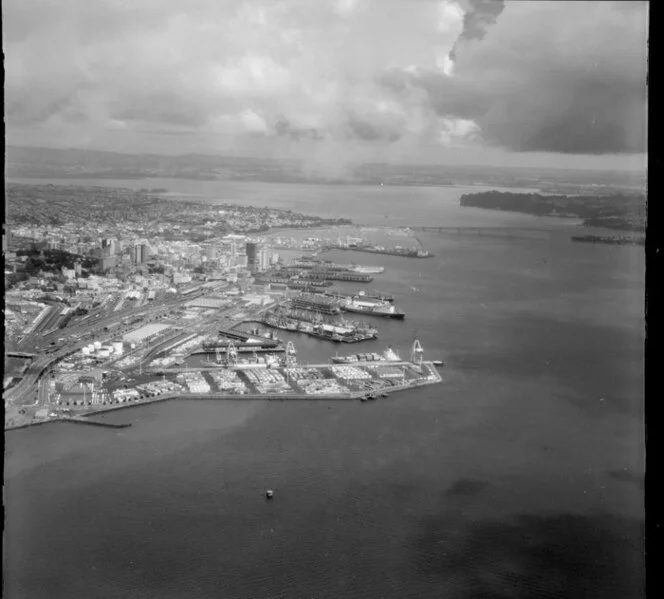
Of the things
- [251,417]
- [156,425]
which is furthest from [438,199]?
[156,425]

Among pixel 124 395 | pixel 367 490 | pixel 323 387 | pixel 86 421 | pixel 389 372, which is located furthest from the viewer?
pixel 389 372

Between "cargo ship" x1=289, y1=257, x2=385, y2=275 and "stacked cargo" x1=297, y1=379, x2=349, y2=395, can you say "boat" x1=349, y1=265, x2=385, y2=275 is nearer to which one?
"cargo ship" x1=289, y1=257, x2=385, y2=275

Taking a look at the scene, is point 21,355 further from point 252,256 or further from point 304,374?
point 252,256

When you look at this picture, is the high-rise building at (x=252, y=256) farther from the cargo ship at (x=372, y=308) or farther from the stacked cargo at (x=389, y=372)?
the stacked cargo at (x=389, y=372)

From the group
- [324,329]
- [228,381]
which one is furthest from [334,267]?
[228,381]

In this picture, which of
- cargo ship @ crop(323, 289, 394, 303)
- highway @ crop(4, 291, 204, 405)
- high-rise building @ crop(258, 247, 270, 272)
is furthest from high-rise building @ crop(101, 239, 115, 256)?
cargo ship @ crop(323, 289, 394, 303)

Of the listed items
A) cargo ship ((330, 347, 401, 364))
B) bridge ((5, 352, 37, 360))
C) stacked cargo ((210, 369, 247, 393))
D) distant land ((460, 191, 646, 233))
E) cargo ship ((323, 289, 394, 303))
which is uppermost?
distant land ((460, 191, 646, 233))

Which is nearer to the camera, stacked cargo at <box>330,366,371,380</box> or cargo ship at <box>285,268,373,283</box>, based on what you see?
stacked cargo at <box>330,366,371,380</box>
